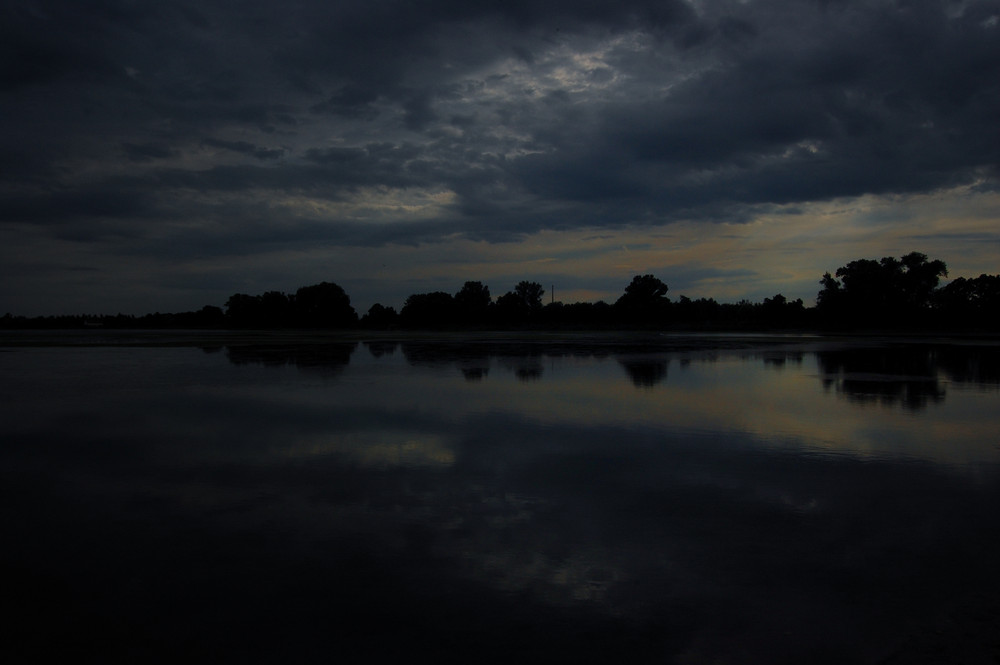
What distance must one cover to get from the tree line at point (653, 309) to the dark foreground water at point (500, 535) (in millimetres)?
90582

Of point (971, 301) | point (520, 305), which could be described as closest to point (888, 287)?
point (971, 301)

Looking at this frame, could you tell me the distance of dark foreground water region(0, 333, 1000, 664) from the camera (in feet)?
14.1

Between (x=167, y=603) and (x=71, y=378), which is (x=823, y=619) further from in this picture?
(x=71, y=378)

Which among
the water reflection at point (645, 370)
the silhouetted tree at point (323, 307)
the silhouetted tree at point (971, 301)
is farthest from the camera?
the silhouetted tree at point (323, 307)

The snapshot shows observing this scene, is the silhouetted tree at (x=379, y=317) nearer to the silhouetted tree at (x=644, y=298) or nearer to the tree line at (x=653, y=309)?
the tree line at (x=653, y=309)

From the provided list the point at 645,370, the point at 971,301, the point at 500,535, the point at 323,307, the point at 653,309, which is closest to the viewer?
the point at 500,535

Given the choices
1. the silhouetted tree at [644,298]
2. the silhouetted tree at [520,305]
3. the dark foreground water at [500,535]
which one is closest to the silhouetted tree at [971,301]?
the silhouetted tree at [644,298]

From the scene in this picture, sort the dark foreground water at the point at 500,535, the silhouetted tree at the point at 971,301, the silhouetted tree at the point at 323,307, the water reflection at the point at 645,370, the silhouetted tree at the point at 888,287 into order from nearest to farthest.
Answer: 1. the dark foreground water at the point at 500,535
2. the water reflection at the point at 645,370
3. the silhouetted tree at the point at 971,301
4. the silhouetted tree at the point at 888,287
5. the silhouetted tree at the point at 323,307

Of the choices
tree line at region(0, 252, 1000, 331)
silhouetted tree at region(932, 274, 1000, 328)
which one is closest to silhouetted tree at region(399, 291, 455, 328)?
tree line at region(0, 252, 1000, 331)

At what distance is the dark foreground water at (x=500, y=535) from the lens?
429 centimetres

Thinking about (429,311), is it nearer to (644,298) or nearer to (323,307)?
(323,307)

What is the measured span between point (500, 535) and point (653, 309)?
395 ft

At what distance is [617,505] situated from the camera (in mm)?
7148

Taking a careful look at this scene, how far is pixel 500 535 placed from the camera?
6195mm
